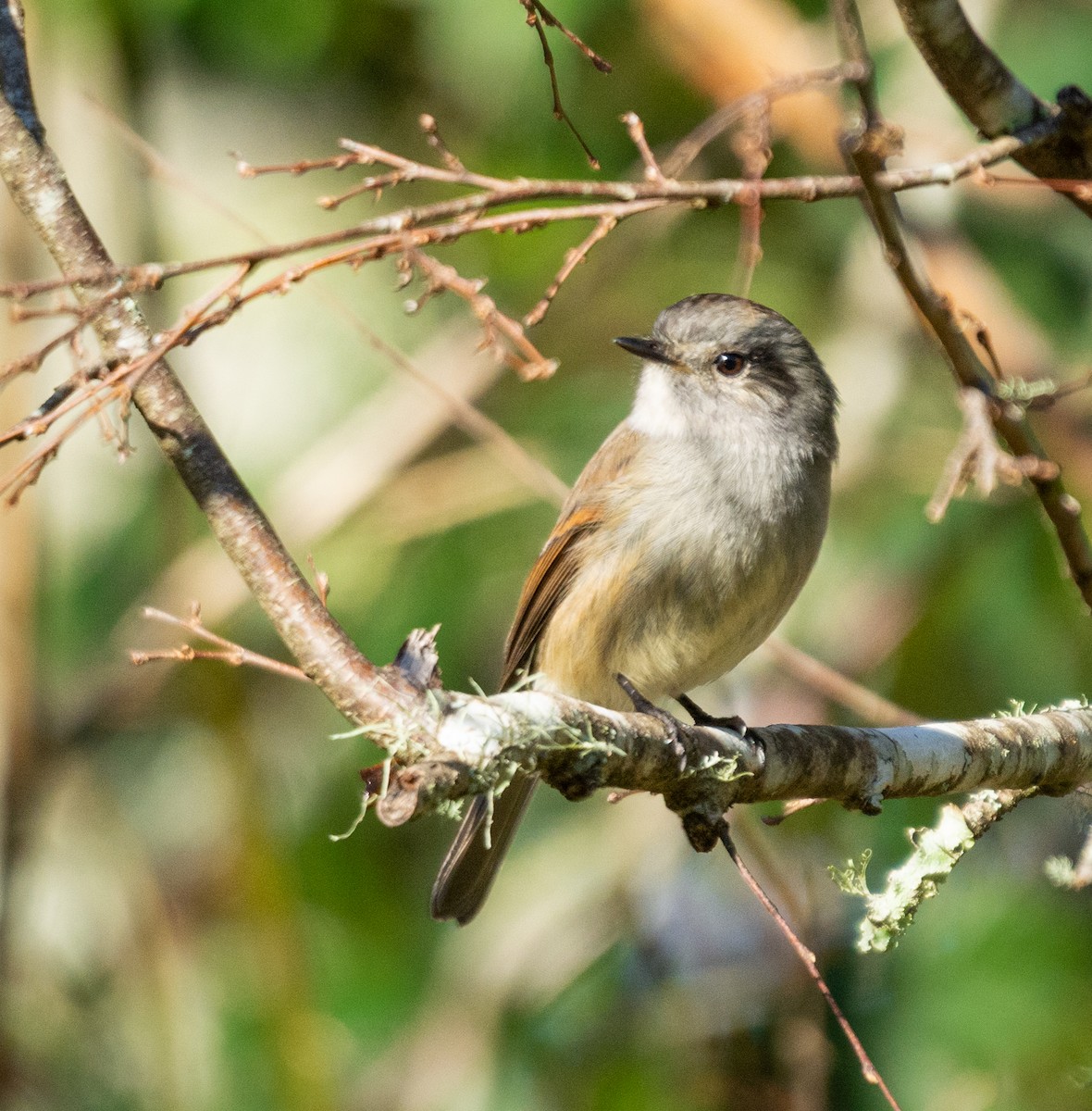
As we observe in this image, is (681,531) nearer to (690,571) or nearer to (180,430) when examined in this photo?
(690,571)

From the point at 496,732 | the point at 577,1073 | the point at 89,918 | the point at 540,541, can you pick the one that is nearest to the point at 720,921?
the point at 577,1073

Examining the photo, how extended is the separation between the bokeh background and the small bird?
38cm

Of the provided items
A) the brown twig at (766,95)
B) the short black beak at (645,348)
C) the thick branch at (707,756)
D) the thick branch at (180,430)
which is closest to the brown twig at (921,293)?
the brown twig at (766,95)

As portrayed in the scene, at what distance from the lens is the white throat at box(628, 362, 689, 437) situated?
13.1ft

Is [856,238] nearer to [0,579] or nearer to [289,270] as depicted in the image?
[0,579]

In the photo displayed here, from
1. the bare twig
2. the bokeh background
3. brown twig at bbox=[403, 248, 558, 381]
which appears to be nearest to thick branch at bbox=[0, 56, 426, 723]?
brown twig at bbox=[403, 248, 558, 381]

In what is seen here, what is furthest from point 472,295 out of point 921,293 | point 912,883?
point 912,883

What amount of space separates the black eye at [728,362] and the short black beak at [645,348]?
0.13 metres

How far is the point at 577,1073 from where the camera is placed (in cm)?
465

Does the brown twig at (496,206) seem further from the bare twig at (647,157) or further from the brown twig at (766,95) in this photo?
the brown twig at (766,95)

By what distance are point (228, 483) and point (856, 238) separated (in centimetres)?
384

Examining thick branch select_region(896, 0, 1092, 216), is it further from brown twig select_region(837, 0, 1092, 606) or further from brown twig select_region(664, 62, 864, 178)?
brown twig select_region(837, 0, 1092, 606)

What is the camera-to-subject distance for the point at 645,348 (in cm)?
403

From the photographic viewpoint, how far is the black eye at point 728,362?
412 centimetres
